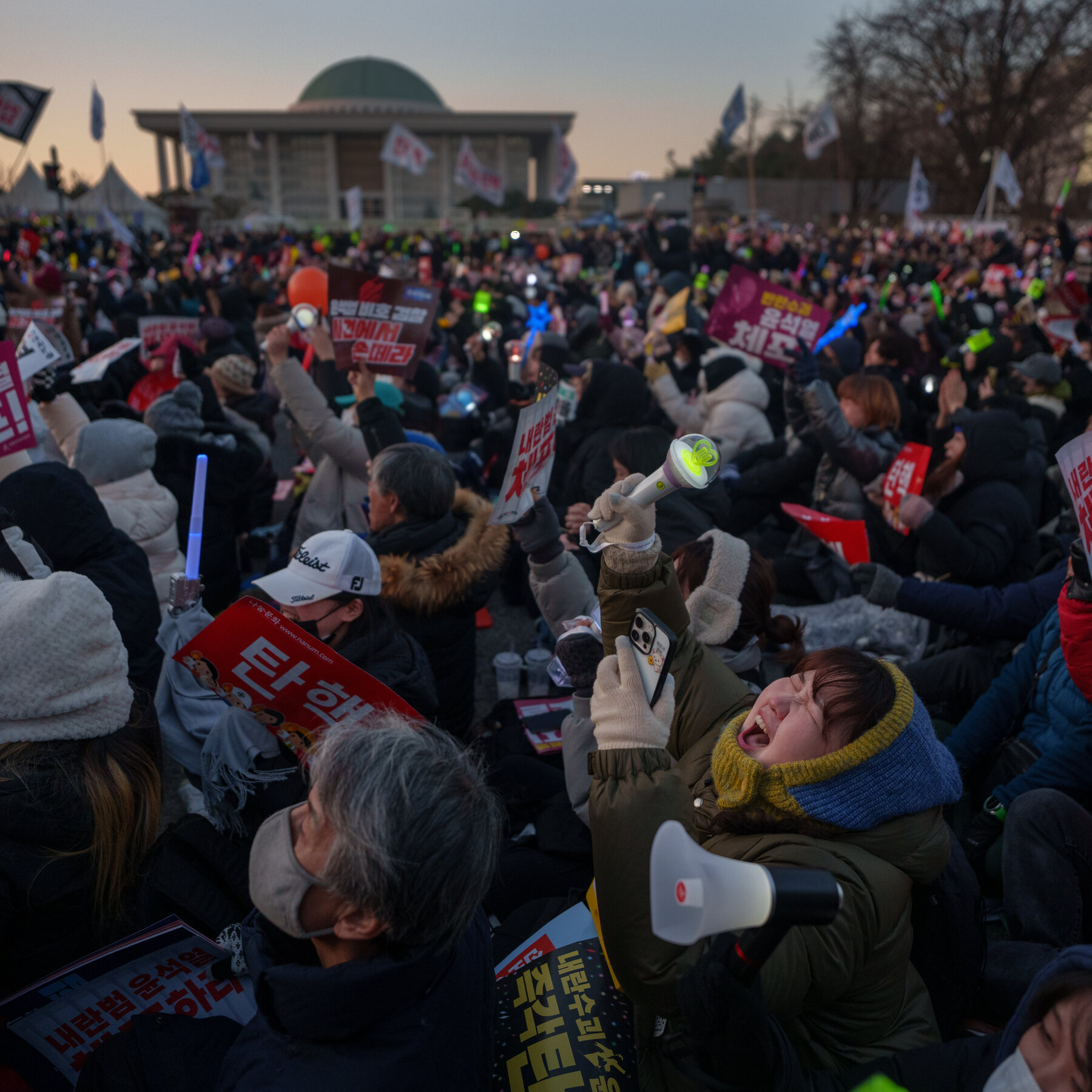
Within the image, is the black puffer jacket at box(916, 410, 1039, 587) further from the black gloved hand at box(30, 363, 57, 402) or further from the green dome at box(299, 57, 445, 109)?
the green dome at box(299, 57, 445, 109)

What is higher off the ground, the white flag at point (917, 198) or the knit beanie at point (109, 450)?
the white flag at point (917, 198)

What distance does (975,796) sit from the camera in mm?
2750

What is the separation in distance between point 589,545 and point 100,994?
1315 millimetres

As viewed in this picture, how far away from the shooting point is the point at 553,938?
5.83 feet

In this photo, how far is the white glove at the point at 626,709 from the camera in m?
1.38

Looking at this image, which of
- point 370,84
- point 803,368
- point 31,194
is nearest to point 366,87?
point 370,84

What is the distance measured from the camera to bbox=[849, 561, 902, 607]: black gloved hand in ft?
9.53

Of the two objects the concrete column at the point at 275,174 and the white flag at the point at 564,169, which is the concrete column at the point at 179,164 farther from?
the white flag at the point at 564,169

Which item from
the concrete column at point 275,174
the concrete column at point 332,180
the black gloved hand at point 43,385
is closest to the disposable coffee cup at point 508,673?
the black gloved hand at point 43,385

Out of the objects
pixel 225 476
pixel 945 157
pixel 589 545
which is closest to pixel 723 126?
pixel 225 476

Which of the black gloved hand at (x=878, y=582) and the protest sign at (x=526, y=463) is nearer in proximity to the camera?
the protest sign at (x=526, y=463)

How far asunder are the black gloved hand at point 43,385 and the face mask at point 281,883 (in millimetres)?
3355

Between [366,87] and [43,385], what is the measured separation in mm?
70612

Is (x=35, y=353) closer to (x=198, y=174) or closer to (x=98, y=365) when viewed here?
(x=98, y=365)
